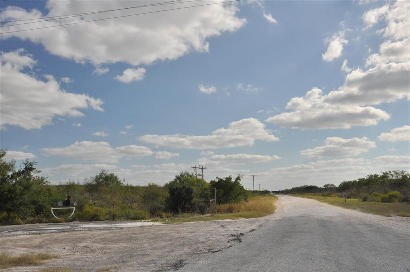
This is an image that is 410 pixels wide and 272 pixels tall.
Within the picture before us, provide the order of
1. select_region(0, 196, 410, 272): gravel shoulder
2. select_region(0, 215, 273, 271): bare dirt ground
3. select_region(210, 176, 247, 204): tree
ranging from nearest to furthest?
select_region(0, 196, 410, 272): gravel shoulder < select_region(0, 215, 273, 271): bare dirt ground < select_region(210, 176, 247, 204): tree

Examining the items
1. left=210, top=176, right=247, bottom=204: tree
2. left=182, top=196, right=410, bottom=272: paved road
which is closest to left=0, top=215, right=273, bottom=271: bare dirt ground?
left=182, top=196, right=410, bottom=272: paved road

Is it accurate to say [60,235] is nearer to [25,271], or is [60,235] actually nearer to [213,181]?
[25,271]

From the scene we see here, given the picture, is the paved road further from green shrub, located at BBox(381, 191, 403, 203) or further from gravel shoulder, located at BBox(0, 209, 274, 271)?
green shrub, located at BBox(381, 191, 403, 203)

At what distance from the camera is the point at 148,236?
1580 centimetres

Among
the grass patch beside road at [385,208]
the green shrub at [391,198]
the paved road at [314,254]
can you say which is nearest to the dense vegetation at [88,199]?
the grass patch beside road at [385,208]

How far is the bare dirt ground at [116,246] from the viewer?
31.5 feet

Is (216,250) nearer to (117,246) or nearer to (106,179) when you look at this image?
(117,246)

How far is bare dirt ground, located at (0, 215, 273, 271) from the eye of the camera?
9.59m

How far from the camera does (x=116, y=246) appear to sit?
13094 millimetres

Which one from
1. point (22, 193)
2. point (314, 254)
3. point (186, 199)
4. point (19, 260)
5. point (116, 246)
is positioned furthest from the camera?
point (186, 199)

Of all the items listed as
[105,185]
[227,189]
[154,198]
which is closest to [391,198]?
[227,189]

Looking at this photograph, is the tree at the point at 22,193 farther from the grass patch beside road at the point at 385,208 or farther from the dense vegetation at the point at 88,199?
the grass patch beside road at the point at 385,208

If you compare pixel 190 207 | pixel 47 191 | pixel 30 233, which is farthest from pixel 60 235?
pixel 190 207

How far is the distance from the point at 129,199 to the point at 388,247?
3310cm
